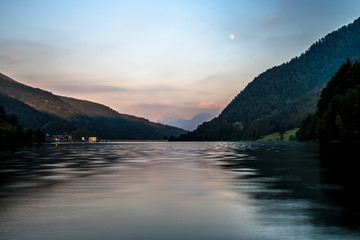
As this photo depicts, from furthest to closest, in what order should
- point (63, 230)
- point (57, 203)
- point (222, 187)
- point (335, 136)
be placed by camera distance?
point (335, 136) < point (222, 187) < point (57, 203) < point (63, 230)

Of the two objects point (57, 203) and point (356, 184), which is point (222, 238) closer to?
point (57, 203)

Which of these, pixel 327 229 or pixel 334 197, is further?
pixel 334 197

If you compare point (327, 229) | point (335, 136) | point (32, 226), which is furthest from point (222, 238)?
point (335, 136)

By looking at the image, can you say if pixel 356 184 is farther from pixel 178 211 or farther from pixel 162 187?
pixel 178 211

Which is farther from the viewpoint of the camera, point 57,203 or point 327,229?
Result: point 57,203

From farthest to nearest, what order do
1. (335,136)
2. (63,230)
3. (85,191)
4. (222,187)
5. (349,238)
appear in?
(335,136)
(222,187)
(85,191)
(63,230)
(349,238)

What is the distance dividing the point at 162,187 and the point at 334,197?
33.4 ft

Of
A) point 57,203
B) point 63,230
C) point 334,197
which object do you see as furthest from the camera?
point 334,197

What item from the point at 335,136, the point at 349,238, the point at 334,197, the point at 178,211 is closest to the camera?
the point at 349,238

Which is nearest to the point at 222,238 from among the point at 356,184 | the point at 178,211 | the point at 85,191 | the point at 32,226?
the point at 178,211

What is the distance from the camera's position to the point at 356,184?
2536cm

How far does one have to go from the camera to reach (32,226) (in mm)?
13055

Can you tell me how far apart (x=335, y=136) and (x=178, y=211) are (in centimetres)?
17604

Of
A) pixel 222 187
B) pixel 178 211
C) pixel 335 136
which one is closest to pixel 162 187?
pixel 222 187
